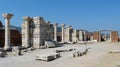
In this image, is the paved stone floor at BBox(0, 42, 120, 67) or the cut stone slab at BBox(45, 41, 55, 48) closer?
the paved stone floor at BBox(0, 42, 120, 67)

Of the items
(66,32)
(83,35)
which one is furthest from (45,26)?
Answer: (83,35)

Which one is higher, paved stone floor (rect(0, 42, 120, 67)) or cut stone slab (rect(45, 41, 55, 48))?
cut stone slab (rect(45, 41, 55, 48))

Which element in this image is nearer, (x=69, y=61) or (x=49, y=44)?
(x=69, y=61)

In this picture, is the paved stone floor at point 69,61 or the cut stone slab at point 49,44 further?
the cut stone slab at point 49,44

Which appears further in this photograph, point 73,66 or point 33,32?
point 33,32

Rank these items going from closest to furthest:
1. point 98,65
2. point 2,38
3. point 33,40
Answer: point 98,65, point 33,40, point 2,38

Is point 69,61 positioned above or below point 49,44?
below

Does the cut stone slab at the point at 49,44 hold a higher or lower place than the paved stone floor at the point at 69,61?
higher

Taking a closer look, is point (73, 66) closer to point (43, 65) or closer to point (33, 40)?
point (43, 65)

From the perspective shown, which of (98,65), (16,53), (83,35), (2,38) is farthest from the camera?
(83,35)

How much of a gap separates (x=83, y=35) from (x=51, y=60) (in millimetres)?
30951

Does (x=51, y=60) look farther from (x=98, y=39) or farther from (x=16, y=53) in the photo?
(x=98, y=39)

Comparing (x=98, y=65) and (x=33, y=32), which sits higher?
(x=33, y=32)

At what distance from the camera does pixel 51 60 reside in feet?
46.4
